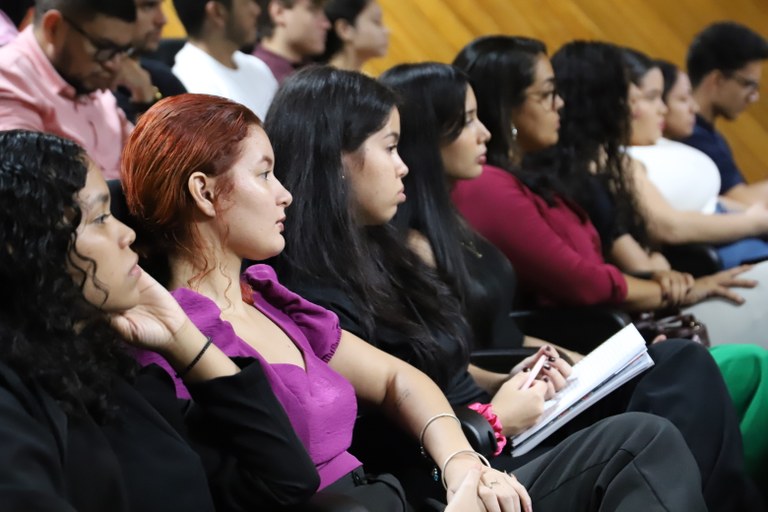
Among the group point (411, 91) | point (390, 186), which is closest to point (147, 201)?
point (390, 186)

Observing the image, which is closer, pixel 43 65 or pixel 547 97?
pixel 43 65

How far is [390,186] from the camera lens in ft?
6.05

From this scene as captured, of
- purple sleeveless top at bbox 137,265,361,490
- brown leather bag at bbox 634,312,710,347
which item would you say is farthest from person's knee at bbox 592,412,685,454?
brown leather bag at bbox 634,312,710,347

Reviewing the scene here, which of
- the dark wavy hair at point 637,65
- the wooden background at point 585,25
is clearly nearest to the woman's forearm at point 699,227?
the dark wavy hair at point 637,65

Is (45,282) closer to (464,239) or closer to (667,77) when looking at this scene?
(464,239)

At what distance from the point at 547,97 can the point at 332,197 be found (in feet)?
3.43

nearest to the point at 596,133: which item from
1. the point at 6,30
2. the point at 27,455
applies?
the point at 6,30

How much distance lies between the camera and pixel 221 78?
302cm

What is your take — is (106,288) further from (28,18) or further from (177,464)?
(28,18)

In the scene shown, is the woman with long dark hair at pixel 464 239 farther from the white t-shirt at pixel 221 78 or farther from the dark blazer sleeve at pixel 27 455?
the dark blazer sleeve at pixel 27 455

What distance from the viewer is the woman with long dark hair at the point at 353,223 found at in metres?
1.76

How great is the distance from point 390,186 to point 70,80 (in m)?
0.77

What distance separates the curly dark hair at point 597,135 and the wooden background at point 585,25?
1454 mm

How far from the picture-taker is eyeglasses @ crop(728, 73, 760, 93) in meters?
4.04
